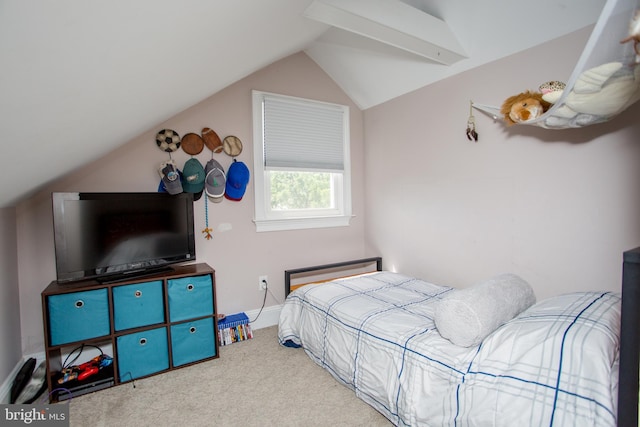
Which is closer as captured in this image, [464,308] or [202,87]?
[464,308]

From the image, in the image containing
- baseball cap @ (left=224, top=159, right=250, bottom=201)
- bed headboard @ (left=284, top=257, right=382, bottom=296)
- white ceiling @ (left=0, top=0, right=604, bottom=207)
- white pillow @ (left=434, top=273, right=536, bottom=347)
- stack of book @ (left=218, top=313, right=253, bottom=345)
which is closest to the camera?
white ceiling @ (left=0, top=0, right=604, bottom=207)

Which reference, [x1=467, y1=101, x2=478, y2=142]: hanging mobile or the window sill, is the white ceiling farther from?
the window sill

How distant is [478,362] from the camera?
136 centimetres

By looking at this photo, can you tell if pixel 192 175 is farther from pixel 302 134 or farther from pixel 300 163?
pixel 302 134

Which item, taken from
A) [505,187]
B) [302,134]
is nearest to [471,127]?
[505,187]

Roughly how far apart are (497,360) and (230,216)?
224 centimetres

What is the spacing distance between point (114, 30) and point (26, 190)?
1626 mm

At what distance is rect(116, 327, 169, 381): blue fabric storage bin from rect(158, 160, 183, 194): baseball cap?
987 millimetres

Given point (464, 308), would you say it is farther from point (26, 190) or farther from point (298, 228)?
point (26, 190)

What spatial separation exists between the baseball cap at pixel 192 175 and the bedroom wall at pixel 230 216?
0.16 meters

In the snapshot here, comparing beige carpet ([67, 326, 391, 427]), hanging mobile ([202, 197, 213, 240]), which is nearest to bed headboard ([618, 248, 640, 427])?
beige carpet ([67, 326, 391, 427])

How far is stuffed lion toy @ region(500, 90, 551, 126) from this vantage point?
1782mm

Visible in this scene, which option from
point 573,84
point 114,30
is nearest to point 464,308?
point 573,84

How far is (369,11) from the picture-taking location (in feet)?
6.66
